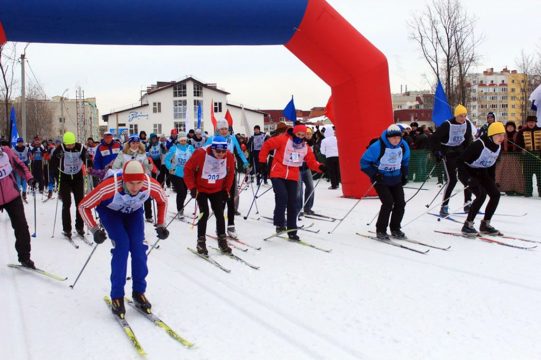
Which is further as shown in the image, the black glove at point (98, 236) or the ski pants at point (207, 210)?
the ski pants at point (207, 210)

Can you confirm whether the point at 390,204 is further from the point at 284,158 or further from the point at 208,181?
the point at 208,181

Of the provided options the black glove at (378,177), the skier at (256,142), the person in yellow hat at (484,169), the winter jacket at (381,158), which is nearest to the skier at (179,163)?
the winter jacket at (381,158)

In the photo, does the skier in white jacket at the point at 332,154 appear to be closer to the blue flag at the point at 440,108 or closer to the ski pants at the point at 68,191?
the blue flag at the point at 440,108

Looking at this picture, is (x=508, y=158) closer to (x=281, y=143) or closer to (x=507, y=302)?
(x=281, y=143)

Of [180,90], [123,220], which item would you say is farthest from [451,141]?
[180,90]

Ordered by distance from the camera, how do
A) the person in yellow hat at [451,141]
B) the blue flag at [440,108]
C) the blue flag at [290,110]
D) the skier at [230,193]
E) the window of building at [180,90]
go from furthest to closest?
the window of building at [180,90] → the blue flag at [290,110] → the blue flag at [440,108] → the person in yellow hat at [451,141] → the skier at [230,193]

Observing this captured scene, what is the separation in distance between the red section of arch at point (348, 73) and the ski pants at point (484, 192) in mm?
4065

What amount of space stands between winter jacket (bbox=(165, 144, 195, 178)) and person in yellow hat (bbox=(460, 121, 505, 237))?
5.14 metres

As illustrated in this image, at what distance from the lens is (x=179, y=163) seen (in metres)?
10.2

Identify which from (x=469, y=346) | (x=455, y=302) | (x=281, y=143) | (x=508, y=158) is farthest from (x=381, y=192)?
(x=508, y=158)

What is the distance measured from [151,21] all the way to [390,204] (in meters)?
5.36

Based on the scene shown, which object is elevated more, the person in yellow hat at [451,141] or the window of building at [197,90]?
the window of building at [197,90]

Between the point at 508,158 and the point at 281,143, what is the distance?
6.50m

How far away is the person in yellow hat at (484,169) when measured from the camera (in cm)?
734
